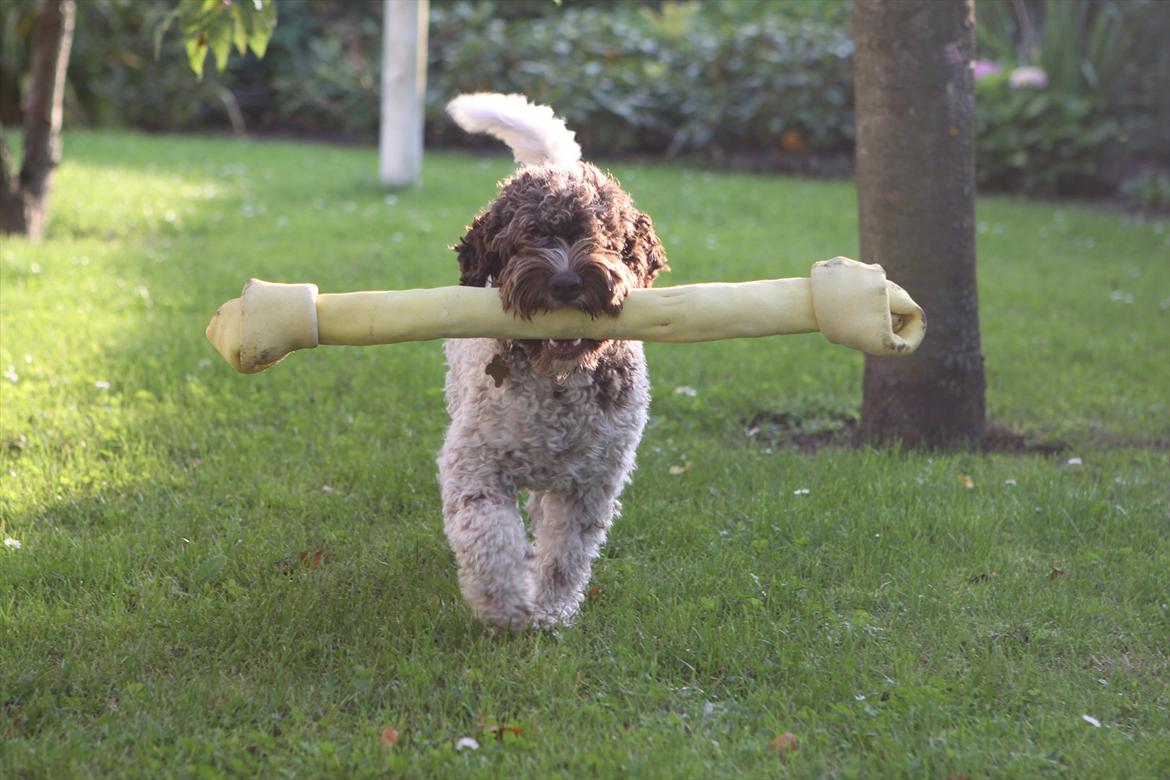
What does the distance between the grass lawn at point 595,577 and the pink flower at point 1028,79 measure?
706cm

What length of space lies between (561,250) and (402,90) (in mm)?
10266

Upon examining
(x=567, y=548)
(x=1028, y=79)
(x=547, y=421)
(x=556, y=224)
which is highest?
(x=1028, y=79)

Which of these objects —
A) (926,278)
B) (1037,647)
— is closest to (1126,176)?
(926,278)

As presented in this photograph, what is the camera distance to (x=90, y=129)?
65.2ft

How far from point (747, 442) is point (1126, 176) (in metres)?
11.2

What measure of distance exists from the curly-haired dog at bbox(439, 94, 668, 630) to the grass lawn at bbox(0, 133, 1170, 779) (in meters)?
0.23

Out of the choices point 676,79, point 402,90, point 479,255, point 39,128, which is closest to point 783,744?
point 479,255

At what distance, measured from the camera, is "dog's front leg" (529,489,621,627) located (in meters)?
4.36

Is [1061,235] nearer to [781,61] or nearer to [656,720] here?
[781,61]

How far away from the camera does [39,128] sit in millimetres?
10102

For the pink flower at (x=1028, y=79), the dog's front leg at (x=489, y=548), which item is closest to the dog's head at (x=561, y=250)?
the dog's front leg at (x=489, y=548)

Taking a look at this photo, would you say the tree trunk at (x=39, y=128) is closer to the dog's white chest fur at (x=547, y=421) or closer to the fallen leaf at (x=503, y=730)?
the dog's white chest fur at (x=547, y=421)

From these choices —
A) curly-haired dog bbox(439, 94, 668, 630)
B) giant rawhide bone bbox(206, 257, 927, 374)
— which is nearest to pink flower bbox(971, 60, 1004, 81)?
curly-haired dog bbox(439, 94, 668, 630)

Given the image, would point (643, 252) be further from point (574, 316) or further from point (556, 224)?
point (574, 316)
